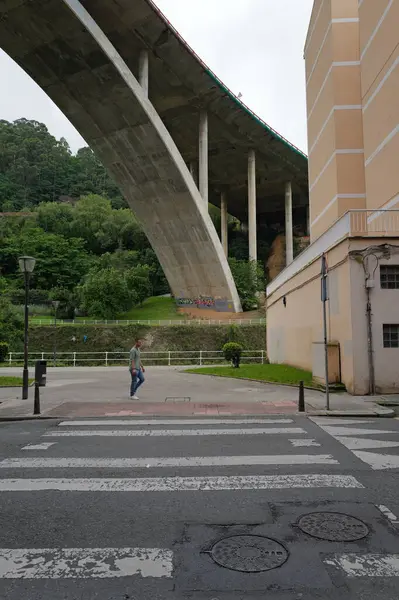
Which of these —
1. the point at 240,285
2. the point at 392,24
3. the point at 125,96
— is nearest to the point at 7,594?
the point at 392,24

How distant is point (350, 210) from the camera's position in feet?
42.4

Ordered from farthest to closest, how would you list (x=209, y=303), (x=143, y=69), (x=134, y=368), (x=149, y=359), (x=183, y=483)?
(x=209, y=303) < (x=143, y=69) < (x=149, y=359) < (x=134, y=368) < (x=183, y=483)

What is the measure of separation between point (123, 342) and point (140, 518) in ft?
128

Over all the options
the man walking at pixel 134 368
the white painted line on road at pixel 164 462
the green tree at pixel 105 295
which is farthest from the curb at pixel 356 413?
the green tree at pixel 105 295

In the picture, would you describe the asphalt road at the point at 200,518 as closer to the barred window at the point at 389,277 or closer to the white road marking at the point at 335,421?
the white road marking at the point at 335,421

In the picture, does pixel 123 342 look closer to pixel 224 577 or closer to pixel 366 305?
pixel 366 305

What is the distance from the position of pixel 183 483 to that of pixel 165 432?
3.11 meters

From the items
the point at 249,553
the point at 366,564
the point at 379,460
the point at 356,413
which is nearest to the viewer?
the point at 366,564

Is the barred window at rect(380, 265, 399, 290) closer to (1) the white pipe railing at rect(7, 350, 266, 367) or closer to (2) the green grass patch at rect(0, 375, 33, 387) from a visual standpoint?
(2) the green grass patch at rect(0, 375, 33, 387)

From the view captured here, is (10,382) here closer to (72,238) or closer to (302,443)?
(302,443)

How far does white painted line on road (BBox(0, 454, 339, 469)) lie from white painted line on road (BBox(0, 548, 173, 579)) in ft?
8.08

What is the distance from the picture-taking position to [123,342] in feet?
141

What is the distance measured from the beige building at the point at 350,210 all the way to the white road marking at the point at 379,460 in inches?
249

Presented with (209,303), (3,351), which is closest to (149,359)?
(3,351)
